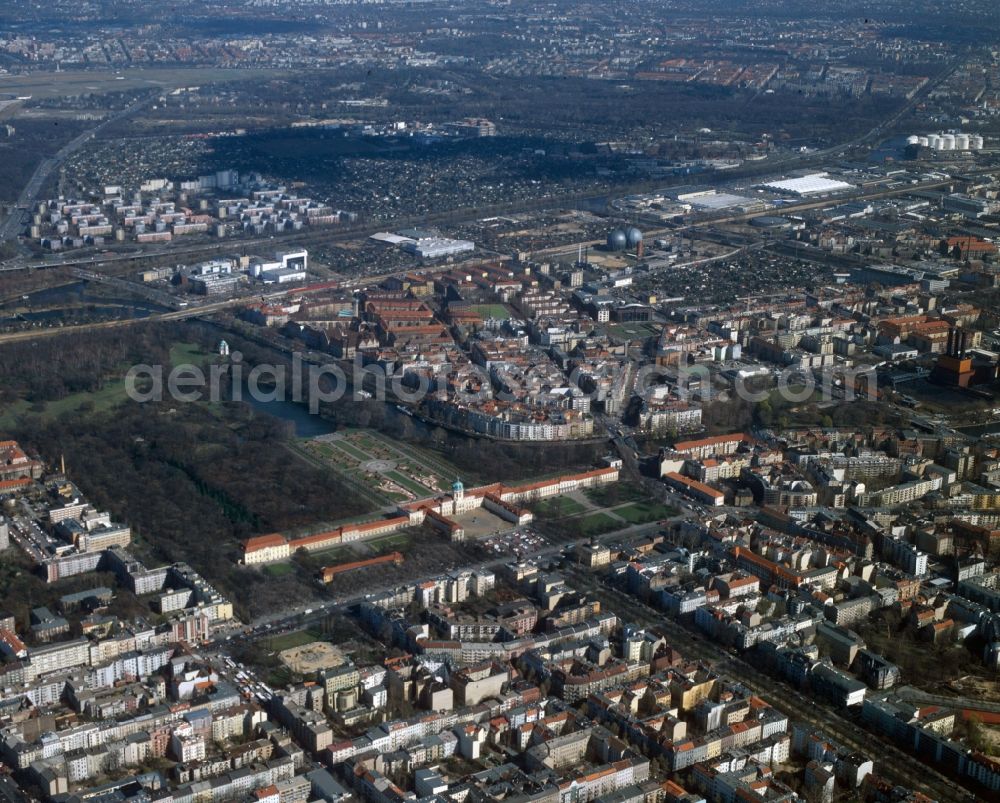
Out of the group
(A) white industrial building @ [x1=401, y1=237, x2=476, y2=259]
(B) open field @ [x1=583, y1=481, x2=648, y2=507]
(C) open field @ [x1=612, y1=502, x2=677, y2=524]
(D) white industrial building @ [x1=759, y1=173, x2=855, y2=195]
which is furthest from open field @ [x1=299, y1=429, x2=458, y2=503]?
(D) white industrial building @ [x1=759, y1=173, x2=855, y2=195]

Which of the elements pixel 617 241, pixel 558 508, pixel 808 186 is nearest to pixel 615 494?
pixel 558 508

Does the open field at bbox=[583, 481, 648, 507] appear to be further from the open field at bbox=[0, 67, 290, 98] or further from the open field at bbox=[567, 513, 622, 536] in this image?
the open field at bbox=[0, 67, 290, 98]

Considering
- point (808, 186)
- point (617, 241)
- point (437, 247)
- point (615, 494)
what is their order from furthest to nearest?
1. point (808, 186)
2. point (617, 241)
3. point (437, 247)
4. point (615, 494)

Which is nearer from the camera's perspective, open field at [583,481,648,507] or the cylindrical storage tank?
open field at [583,481,648,507]

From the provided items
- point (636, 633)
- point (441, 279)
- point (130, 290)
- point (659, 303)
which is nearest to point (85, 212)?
point (130, 290)

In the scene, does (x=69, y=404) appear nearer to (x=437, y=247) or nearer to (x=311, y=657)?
(x=311, y=657)

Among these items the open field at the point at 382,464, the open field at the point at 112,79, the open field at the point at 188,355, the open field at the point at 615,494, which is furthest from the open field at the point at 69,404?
the open field at the point at 112,79

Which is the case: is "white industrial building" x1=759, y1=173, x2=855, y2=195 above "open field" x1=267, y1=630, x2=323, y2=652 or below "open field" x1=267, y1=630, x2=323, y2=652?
above

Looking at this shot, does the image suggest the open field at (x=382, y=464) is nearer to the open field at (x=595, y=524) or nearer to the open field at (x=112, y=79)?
the open field at (x=595, y=524)
